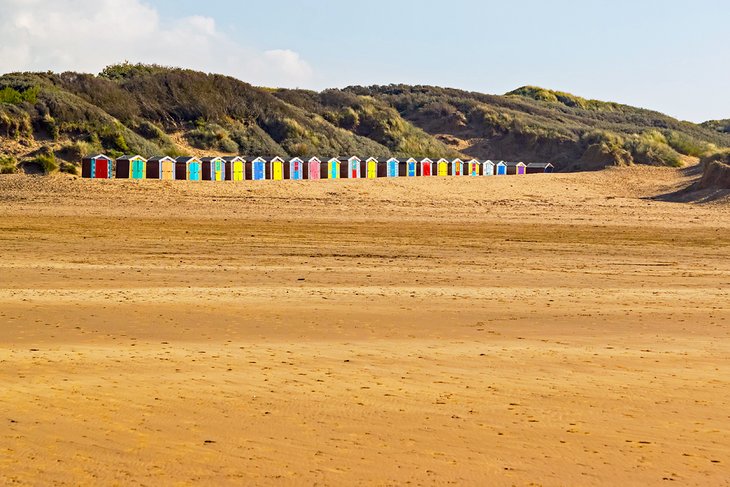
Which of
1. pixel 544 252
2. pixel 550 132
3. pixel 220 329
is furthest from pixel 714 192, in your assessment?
pixel 550 132

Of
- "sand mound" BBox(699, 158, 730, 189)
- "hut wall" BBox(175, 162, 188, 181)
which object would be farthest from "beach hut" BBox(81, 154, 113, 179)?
"sand mound" BBox(699, 158, 730, 189)

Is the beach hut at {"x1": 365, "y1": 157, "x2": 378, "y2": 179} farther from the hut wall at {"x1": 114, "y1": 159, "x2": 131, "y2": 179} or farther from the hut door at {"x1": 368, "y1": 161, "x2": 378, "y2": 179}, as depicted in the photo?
the hut wall at {"x1": 114, "y1": 159, "x2": 131, "y2": 179}

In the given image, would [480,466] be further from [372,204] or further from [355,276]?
[372,204]

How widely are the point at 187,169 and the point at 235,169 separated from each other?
233 centimetres

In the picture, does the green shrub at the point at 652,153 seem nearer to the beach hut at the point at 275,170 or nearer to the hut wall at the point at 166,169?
the beach hut at the point at 275,170

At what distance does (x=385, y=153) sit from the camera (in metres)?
71.2

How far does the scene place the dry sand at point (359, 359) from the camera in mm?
6379

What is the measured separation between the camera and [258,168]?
45.1 m

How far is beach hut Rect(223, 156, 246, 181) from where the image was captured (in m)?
43.6

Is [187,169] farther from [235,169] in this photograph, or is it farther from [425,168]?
[425,168]

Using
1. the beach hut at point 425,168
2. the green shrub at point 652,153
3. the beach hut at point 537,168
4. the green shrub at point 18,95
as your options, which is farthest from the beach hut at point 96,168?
the green shrub at point 652,153

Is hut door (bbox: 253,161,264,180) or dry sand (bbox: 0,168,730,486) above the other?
hut door (bbox: 253,161,264,180)

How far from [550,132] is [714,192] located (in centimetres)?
4360

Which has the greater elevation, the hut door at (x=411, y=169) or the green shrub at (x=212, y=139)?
the green shrub at (x=212, y=139)
